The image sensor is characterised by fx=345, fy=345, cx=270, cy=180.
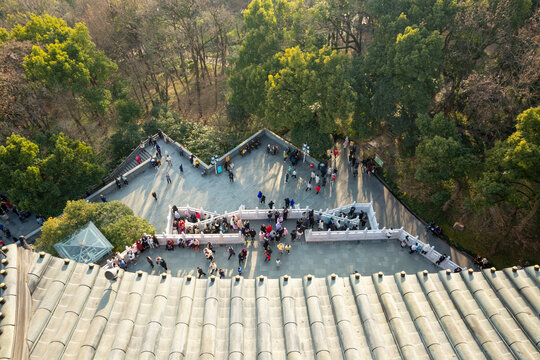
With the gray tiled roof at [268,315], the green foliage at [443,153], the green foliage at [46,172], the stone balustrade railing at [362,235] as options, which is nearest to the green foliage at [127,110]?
the green foliage at [46,172]

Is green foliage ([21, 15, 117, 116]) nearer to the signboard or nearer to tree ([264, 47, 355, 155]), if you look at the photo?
tree ([264, 47, 355, 155])

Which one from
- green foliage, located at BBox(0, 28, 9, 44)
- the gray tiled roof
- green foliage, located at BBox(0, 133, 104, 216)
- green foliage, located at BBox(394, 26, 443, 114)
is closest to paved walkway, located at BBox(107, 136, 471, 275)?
green foliage, located at BBox(0, 133, 104, 216)

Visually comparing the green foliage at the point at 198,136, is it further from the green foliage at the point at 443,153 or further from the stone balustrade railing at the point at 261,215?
the green foliage at the point at 443,153

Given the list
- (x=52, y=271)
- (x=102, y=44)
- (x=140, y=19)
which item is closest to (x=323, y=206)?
(x=52, y=271)

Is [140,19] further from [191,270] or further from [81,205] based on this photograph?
[191,270]

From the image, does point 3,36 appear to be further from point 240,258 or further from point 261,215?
point 240,258

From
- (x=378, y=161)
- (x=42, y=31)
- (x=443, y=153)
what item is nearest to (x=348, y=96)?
(x=378, y=161)
